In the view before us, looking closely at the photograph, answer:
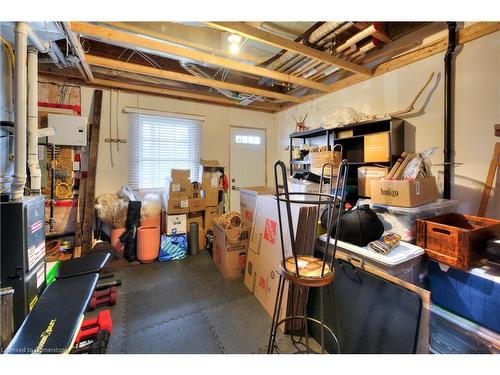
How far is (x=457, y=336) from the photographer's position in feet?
4.30

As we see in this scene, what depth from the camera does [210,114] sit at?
13.4ft

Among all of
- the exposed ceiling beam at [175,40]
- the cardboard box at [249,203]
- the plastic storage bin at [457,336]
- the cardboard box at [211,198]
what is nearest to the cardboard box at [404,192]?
the plastic storage bin at [457,336]

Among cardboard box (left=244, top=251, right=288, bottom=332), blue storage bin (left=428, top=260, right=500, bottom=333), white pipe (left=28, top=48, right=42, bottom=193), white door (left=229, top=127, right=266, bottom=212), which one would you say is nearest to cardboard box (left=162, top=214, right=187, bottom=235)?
white door (left=229, top=127, right=266, bottom=212)

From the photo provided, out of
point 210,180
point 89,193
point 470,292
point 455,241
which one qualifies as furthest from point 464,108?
point 89,193

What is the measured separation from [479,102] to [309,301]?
91.3 inches

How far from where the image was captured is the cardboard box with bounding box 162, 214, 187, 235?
3.23m

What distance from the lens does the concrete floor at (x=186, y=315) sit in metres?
1.60

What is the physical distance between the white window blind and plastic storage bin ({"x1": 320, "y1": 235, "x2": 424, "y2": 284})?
119 inches
